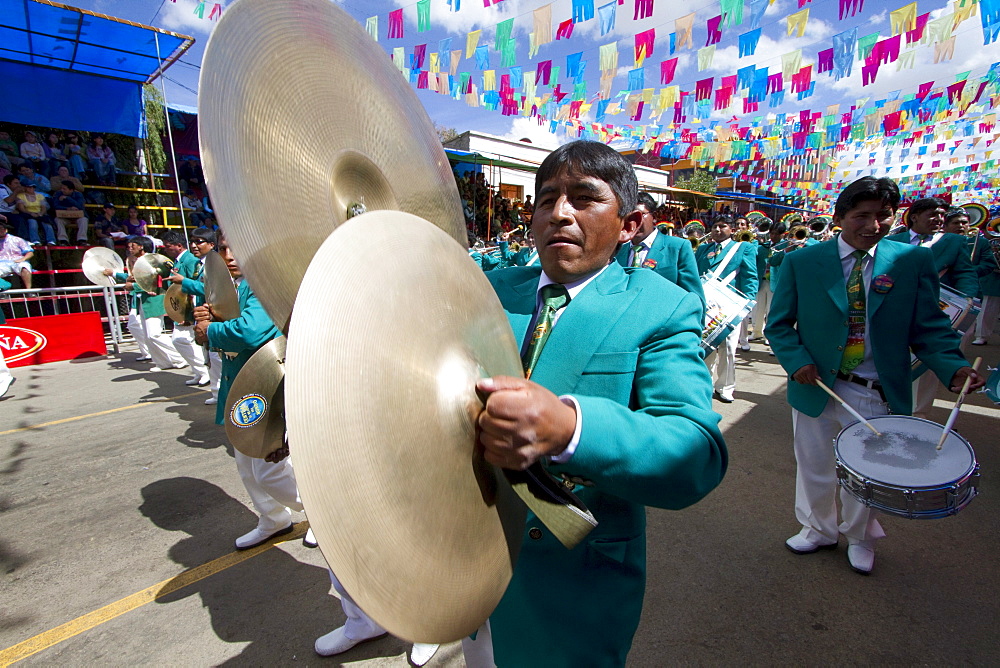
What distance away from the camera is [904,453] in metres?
2.39

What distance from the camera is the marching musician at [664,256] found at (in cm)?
435

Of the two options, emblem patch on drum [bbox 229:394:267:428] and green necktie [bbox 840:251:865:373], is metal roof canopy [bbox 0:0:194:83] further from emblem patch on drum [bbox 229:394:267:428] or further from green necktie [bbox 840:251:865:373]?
green necktie [bbox 840:251:865:373]

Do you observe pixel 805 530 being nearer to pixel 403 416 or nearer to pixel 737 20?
pixel 403 416

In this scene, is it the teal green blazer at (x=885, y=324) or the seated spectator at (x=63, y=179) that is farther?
the seated spectator at (x=63, y=179)

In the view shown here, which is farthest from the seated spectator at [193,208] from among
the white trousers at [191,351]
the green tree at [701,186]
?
the green tree at [701,186]

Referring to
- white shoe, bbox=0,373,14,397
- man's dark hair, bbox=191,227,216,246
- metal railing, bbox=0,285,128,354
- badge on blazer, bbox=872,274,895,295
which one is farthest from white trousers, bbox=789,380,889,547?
metal railing, bbox=0,285,128,354

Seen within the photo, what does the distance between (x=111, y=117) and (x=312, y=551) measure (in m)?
14.1

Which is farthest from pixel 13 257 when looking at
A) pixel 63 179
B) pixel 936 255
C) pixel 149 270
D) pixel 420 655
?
pixel 936 255

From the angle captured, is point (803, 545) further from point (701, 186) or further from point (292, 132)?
point (701, 186)

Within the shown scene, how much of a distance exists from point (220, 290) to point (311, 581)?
180 centimetres

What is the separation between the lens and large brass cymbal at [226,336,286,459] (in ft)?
5.96

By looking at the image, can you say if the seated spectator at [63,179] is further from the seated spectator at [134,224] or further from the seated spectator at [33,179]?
the seated spectator at [134,224]

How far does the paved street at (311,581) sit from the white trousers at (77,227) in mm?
9773

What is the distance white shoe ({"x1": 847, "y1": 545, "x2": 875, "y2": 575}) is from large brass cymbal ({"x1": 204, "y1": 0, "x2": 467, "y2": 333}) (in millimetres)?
3244
